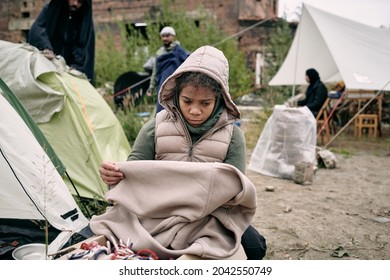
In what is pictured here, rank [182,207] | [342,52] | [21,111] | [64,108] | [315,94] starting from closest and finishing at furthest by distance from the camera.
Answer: [182,207] < [21,111] < [64,108] < [342,52] < [315,94]

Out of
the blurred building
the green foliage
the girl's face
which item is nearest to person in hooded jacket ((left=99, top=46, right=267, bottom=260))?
the girl's face

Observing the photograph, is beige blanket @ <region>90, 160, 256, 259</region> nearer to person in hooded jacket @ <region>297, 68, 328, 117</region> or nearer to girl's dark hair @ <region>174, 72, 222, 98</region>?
girl's dark hair @ <region>174, 72, 222, 98</region>

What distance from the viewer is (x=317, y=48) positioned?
670 centimetres

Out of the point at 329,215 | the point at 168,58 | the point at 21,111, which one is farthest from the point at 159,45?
the point at 21,111

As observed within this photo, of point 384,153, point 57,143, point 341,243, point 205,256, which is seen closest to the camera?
point 205,256

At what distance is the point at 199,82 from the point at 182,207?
419 millimetres

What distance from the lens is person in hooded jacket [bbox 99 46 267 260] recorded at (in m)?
1.30

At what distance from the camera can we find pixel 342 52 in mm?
5230

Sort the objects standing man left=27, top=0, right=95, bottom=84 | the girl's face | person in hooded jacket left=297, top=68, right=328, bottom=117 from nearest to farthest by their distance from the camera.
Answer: the girl's face → standing man left=27, top=0, right=95, bottom=84 → person in hooded jacket left=297, top=68, right=328, bottom=117

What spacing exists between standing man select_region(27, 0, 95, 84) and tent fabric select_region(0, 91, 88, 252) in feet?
5.57

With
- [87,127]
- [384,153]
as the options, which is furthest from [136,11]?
[87,127]

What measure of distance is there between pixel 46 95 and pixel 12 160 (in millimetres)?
939

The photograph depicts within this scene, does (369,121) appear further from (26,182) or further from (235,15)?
(26,182)

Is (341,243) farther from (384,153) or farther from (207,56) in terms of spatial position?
(384,153)
